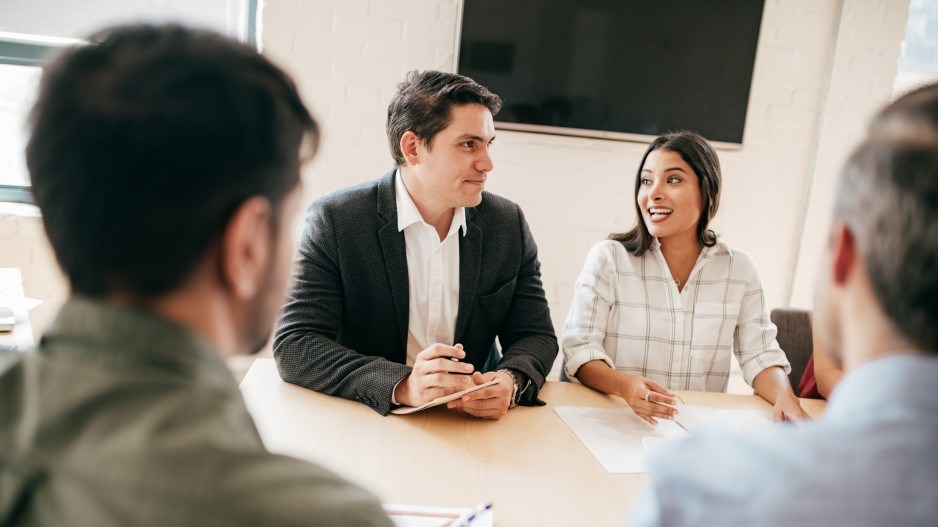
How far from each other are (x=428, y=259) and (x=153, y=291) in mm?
1324

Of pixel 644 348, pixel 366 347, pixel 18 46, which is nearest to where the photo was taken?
pixel 366 347

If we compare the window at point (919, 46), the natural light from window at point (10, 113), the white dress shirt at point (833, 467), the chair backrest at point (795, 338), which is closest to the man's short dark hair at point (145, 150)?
the white dress shirt at point (833, 467)

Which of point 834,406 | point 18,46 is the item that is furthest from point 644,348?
point 18,46

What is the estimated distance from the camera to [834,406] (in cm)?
63

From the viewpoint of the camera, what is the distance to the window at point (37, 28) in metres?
2.79

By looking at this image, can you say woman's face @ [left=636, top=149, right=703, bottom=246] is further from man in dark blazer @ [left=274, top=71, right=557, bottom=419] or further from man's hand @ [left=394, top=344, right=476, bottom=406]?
man's hand @ [left=394, top=344, right=476, bottom=406]

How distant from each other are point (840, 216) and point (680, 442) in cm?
25

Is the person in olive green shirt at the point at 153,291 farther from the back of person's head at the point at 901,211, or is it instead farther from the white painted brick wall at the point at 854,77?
the white painted brick wall at the point at 854,77

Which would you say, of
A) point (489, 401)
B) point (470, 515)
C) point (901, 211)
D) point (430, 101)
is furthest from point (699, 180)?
point (901, 211)

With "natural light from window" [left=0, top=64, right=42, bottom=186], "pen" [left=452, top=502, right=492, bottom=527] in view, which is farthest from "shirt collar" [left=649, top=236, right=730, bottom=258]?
"natural light from window" [left=0, top=64, right=42, bottom=186]

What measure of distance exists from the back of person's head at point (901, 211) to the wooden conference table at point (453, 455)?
64 cm

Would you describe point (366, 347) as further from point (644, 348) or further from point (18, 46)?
point (18, 46)

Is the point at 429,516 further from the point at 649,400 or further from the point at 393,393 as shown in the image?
the point at 649,400

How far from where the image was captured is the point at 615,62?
2904 mm
